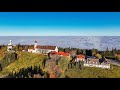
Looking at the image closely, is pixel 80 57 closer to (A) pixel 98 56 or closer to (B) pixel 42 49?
(A) pixel 98 56

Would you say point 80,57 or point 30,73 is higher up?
point 80,57

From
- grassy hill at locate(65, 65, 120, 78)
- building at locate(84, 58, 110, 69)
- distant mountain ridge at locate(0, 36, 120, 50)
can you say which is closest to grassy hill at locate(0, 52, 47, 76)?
distant mountain ridge at locate(0, 36, 120, 50)

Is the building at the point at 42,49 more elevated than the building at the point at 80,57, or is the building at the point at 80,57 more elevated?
the building at the point at 42,49

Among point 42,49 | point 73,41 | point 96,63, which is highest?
point 73,41

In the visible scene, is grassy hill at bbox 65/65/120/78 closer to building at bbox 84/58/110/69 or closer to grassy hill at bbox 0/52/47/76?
building at bbox 84/58/110/69

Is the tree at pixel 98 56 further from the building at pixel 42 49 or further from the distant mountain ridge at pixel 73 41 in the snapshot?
the building at pixel 42 49

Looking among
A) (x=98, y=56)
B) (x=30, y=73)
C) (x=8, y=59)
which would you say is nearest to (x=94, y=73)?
(x=98, y=56)

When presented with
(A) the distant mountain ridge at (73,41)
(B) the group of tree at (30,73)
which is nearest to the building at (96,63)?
(A) the distant mountain ridge at (73,41)

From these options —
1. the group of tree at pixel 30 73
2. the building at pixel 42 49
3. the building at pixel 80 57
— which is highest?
Answer: the building at pixel 42 49

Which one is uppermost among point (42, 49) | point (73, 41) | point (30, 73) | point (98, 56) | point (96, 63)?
point (73, 41)

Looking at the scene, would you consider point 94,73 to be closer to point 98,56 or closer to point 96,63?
point 96,63

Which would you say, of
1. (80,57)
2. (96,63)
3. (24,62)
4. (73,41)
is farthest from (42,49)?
(96,63)

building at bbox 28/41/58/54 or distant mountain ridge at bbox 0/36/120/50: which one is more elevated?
distant mountain ridge at bbox 0/36/120/50
